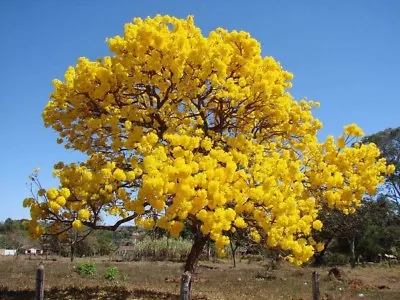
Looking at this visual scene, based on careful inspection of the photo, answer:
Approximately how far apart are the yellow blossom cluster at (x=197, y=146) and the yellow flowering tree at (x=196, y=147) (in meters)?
0.04

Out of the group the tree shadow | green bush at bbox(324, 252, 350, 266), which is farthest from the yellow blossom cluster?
green bush at bbox(324, 252, 350, 266)

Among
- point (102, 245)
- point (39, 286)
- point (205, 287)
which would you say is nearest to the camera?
point (39, 286)

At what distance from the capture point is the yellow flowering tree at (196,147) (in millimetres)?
11445

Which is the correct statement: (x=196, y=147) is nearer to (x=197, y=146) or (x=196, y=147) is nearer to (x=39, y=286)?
(x=197, y=146)

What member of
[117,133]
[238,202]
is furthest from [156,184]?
[117,133]

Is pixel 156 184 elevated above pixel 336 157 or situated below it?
below

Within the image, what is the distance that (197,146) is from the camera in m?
11.9

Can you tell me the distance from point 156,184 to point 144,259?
138 feet

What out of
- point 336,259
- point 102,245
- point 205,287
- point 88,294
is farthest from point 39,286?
point 102,245

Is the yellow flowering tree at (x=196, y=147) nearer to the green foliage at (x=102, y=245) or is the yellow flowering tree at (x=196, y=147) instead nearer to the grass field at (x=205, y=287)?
the grass field at (x=205, y=287)

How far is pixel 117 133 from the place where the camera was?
13.8 m

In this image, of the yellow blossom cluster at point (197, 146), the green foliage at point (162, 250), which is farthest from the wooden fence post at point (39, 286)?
the green foliage at point (162, 250)

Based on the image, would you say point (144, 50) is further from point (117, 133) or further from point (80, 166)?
point (80, 166)

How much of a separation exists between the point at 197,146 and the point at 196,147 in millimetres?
153
